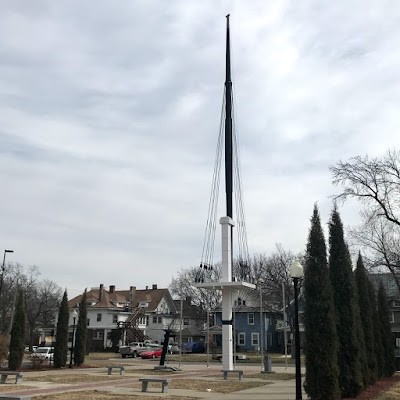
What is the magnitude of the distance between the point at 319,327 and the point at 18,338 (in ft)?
69.7

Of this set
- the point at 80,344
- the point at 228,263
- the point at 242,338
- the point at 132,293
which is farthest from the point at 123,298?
the point at 228,263

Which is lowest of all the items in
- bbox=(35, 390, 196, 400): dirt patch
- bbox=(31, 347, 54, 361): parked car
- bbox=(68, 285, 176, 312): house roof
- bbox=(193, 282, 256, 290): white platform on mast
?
bbox=(35, 390, 196, 400): dirt patch

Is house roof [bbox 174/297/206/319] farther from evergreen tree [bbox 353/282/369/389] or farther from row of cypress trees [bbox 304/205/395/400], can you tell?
evergreen tree [bbox 353/282/369/389]

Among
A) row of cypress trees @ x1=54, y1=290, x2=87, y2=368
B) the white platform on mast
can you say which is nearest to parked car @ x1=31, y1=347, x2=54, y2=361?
row of cypress trees @ x1=54, y1=290, x2=87, y2=368

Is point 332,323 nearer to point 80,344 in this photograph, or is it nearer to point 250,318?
point 80,344

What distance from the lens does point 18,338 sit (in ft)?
98.3

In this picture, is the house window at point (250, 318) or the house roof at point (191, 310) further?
the house roof at point (191, 310)

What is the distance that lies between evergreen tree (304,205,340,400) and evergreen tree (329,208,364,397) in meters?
1.72

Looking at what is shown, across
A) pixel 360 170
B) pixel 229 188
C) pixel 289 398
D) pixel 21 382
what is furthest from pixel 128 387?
pixel 360 170

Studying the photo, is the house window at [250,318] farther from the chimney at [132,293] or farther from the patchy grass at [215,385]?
the patchy grass at [215,385]

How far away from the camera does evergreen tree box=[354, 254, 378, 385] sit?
67.1 ft

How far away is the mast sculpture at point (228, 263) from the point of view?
28547mm

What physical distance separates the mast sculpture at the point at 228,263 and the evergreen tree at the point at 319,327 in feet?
43.6

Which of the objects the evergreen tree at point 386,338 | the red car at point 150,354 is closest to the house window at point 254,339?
the red car at point 150,354
